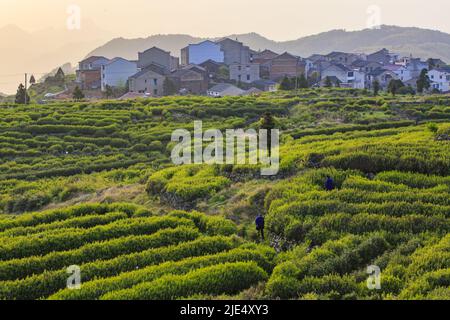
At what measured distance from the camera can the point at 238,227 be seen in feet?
65.6

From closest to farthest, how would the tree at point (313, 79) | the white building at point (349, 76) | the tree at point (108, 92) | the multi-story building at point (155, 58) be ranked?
the tree at point (108, 92) < the tree at point (313, 79) < the white building at point (349, 76) < the multi-story building at point (155, 58)

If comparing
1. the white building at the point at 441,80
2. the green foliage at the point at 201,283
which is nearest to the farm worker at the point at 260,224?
the green foliage at the point at 201,283

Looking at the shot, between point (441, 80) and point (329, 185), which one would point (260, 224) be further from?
point (441, 80)

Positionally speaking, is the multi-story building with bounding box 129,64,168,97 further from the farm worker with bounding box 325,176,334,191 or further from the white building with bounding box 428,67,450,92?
the farm worker with bounding box 325,176,334,191

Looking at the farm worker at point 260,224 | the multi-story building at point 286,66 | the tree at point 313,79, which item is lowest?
the farm worker at point 260,224

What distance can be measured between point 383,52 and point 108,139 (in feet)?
321

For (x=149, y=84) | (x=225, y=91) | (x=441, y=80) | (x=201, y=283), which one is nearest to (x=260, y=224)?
(x=201, y=283)

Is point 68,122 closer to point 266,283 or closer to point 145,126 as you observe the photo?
point 145,126

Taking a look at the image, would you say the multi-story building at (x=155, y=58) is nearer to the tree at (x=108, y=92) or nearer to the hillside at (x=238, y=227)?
the tree at (x=108, y=92)

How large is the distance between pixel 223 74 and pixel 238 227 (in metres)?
71.7

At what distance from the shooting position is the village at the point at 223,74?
77.9 m

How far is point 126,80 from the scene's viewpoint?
277 ft

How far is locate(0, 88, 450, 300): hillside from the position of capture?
14.1 m
